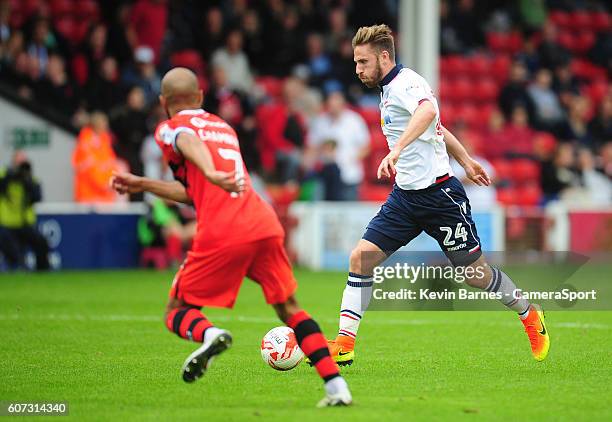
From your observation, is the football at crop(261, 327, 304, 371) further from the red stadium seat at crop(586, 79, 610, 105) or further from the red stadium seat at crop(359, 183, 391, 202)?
the red stadium seat at crop(586, 79, 610, 105)

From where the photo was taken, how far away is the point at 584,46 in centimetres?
2838

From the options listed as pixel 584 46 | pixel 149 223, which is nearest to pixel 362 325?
pixel 149 223

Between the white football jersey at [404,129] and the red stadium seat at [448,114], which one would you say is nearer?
the white football jersey at [404,129]

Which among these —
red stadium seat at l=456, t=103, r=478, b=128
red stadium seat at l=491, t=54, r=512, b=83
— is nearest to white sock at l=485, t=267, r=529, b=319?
red stadium seat at l=456, t=103, r=478, b=128

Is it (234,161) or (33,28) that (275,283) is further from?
(33,28)

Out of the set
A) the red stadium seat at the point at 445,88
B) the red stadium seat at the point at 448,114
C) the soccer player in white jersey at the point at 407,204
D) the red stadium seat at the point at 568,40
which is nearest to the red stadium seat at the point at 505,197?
the red stadium seat at the point at 448,114

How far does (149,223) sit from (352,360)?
417 inches

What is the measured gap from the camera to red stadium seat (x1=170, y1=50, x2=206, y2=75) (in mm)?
21578

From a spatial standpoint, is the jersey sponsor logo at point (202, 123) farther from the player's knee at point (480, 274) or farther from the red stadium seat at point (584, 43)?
the red stadium seat at point (584, 43)

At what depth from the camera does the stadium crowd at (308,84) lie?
19.6 metres

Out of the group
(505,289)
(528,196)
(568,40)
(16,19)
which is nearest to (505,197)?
(528,196)

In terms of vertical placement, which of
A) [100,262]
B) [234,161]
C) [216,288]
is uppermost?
[234,161]

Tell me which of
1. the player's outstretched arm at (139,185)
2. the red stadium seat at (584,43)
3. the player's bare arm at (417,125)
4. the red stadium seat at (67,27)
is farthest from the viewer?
the red stadium seat at (584,43)

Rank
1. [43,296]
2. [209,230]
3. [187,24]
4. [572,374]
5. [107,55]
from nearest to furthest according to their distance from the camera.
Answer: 1. [209,230]
2. [572,374]
3. [43,296]
4. [107,55]
5. [187,24]
